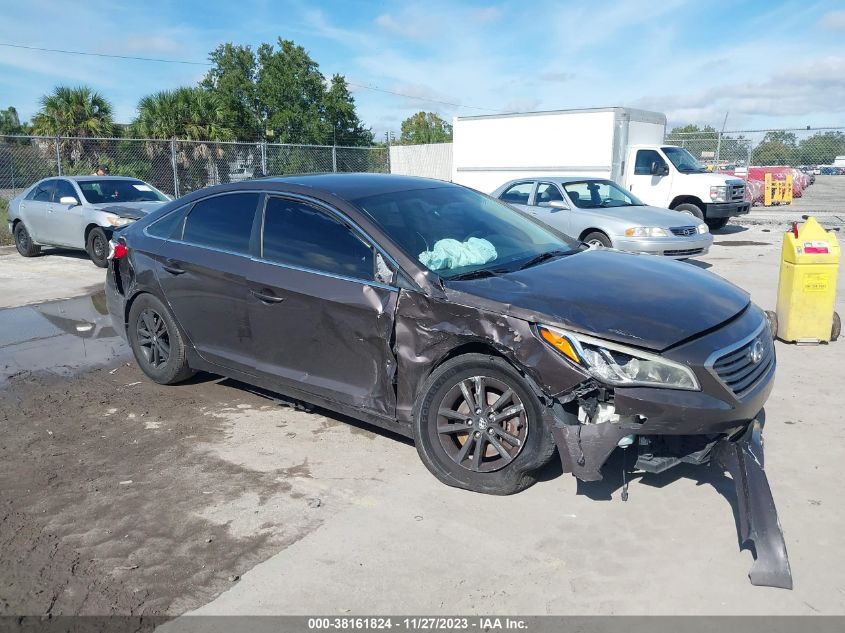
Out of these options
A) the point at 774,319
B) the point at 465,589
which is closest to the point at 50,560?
the point at 465,589

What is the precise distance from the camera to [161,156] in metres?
22.9

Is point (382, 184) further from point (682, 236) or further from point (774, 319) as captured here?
point (682, 236)

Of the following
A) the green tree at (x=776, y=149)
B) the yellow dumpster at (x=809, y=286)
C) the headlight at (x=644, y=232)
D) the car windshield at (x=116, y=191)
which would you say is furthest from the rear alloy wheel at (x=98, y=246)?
the green tree at (x=776, y=149)

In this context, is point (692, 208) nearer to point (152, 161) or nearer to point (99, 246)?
point (99, 246)

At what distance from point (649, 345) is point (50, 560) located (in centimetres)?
301

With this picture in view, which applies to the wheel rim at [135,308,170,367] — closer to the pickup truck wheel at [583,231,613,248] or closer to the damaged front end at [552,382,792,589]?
the damaged front end at [552,382,792,589]

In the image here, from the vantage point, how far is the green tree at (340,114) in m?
44.8

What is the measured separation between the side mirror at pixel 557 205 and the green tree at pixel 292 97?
3471 cm

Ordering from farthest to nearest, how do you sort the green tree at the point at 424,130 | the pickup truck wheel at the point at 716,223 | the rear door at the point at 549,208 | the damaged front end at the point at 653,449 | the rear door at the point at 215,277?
1. the green tree at the point at 424,130
2. the pickup truck wheel at the point at 716,223
3. the rear door at the point at 549,208
4. the rear door at the point at 215,277
5. the damaged front end at the point at 653,449

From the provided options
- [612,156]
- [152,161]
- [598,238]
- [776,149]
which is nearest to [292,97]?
[152,161]

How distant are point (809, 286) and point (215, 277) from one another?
5.21 meters

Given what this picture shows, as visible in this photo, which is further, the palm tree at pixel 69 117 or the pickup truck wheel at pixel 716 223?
the palm tree at pixel 69 117

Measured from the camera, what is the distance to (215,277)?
16.4 ft

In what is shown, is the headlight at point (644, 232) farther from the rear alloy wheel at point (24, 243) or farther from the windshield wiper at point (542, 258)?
the rear alloy wheel at point (24, 243)
